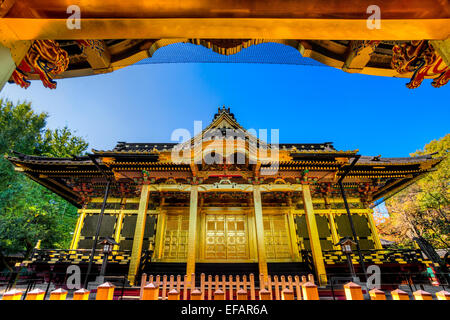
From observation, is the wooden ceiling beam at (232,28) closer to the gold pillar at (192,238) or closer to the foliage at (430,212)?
the gold pillar at (192,238)

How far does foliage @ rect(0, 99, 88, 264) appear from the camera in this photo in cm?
1281

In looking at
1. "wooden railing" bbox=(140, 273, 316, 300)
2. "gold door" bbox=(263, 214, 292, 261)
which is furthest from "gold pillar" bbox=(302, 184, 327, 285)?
"gold door" bbox=(263, 214, 292, 261)

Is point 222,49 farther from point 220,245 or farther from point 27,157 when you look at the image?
point 27,157

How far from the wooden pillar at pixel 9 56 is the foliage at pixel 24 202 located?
575 inches

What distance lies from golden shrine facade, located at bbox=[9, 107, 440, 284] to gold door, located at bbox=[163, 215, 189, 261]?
0.06 metres

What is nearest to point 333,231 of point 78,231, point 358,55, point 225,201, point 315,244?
point 315,244

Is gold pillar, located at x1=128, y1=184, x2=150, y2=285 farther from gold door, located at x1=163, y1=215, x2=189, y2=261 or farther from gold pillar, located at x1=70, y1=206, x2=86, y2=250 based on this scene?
gold pillar, located at x1=70, y1=206, x2=86, y2=250

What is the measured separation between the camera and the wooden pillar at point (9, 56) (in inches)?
91.4

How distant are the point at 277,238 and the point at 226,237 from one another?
304 centimetres

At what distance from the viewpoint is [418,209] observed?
53.2 ft

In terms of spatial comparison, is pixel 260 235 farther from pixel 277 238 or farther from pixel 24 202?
pixel 24 202

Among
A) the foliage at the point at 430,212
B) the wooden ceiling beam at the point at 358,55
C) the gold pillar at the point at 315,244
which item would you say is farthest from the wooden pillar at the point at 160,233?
the foliage at the point at 430,212

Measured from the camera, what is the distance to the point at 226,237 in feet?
39.3

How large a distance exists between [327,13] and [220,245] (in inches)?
459
